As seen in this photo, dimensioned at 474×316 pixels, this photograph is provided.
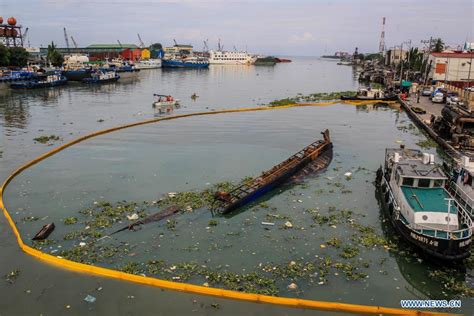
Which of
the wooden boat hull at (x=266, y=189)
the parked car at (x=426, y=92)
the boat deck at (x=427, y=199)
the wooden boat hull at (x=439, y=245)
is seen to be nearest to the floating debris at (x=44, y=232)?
the wooden boat hull at (x=266, y=189)

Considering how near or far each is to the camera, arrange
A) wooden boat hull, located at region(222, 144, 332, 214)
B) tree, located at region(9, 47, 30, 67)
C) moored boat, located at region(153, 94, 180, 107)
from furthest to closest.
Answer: tree, located at region(9, 47, 30, 67)
moored boat, located at region(153, 94, 180, 107)
wooden boat hull, located at region(222, 144, 332, 214)

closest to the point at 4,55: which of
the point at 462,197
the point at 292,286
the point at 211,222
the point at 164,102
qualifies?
the point at 164,102

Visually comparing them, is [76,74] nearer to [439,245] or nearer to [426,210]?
[426,210]

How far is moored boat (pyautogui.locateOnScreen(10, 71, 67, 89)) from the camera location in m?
75.8

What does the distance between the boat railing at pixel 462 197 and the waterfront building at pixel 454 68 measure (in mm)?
56152

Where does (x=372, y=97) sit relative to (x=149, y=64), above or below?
below

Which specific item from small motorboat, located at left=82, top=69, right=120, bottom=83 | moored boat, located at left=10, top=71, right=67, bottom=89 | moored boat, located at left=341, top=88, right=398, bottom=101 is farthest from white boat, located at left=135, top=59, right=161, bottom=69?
moored boat, located at left=341, top=88, right=398, bottom=101

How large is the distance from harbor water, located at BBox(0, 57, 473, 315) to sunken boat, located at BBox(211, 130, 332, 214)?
0.57m

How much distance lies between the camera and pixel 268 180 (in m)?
21.4

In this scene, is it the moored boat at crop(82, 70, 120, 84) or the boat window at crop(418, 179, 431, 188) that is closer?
the boat window at crop(418, 179, 431, 188)

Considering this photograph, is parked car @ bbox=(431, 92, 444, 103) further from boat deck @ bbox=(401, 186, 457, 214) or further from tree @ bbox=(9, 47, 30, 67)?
tree @ bbox=(9, 47, 30, 67)

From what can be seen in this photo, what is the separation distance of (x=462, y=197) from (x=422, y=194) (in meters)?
3.60

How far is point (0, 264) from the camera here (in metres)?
13.9

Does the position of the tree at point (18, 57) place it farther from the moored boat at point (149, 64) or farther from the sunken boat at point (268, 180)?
the sunken boat at point (268, 180)
